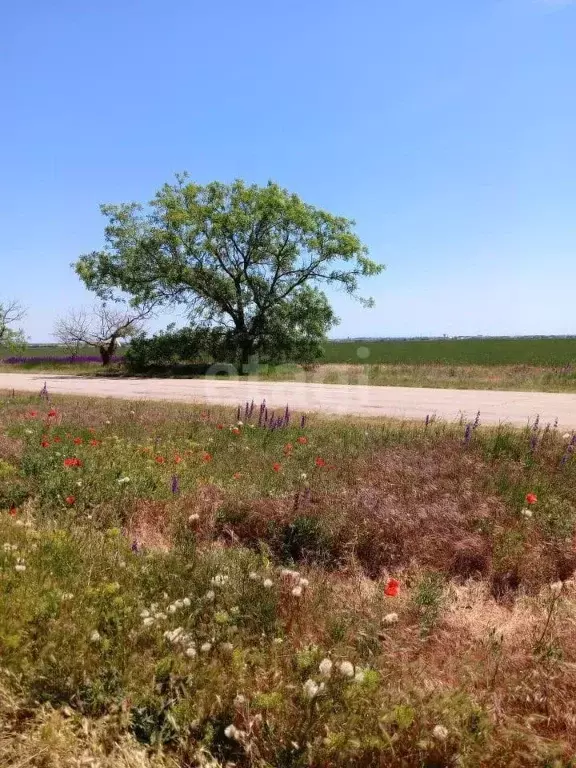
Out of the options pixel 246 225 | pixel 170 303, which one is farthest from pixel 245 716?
pixel 170 303

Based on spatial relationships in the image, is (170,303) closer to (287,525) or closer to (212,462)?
(212,462)

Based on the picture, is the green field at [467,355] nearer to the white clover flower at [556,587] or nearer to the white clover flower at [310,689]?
the white clover flower at [556,587]

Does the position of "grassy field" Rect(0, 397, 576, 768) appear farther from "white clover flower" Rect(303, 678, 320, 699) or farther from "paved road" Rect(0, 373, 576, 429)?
"paved road" Rect(0, 373, 576, 429)

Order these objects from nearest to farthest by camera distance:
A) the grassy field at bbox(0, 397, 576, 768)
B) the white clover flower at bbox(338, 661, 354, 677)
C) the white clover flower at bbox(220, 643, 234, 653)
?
the grassy field at bbox(0, 397, 576, 768), the white clover flower at bbox(338, 661, 354, 677), the white clover flower at bbox(220, 643, 234, 653)

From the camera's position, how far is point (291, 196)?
2811 centimetres

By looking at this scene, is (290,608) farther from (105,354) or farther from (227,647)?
(105,354)

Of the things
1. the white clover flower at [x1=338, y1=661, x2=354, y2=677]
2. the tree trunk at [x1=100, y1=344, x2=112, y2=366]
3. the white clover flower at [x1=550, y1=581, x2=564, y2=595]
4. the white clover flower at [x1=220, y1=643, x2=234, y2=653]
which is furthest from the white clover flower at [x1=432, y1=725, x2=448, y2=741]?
the tree trunk at [x1=100, y1=344, x2=112, y2=366]

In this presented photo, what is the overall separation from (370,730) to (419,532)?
248 centimetres

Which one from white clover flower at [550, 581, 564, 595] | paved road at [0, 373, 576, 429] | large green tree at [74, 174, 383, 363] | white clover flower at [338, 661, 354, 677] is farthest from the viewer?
large green tree at [74, 174, 383, 363]

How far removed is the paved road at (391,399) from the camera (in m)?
11.7

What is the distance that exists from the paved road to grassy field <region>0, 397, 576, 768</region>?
468cm

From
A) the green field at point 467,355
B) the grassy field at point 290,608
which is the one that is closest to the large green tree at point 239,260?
the green field at point 467,355

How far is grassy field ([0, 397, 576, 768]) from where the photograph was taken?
275 centimetres

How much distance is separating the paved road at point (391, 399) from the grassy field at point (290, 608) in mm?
4684
